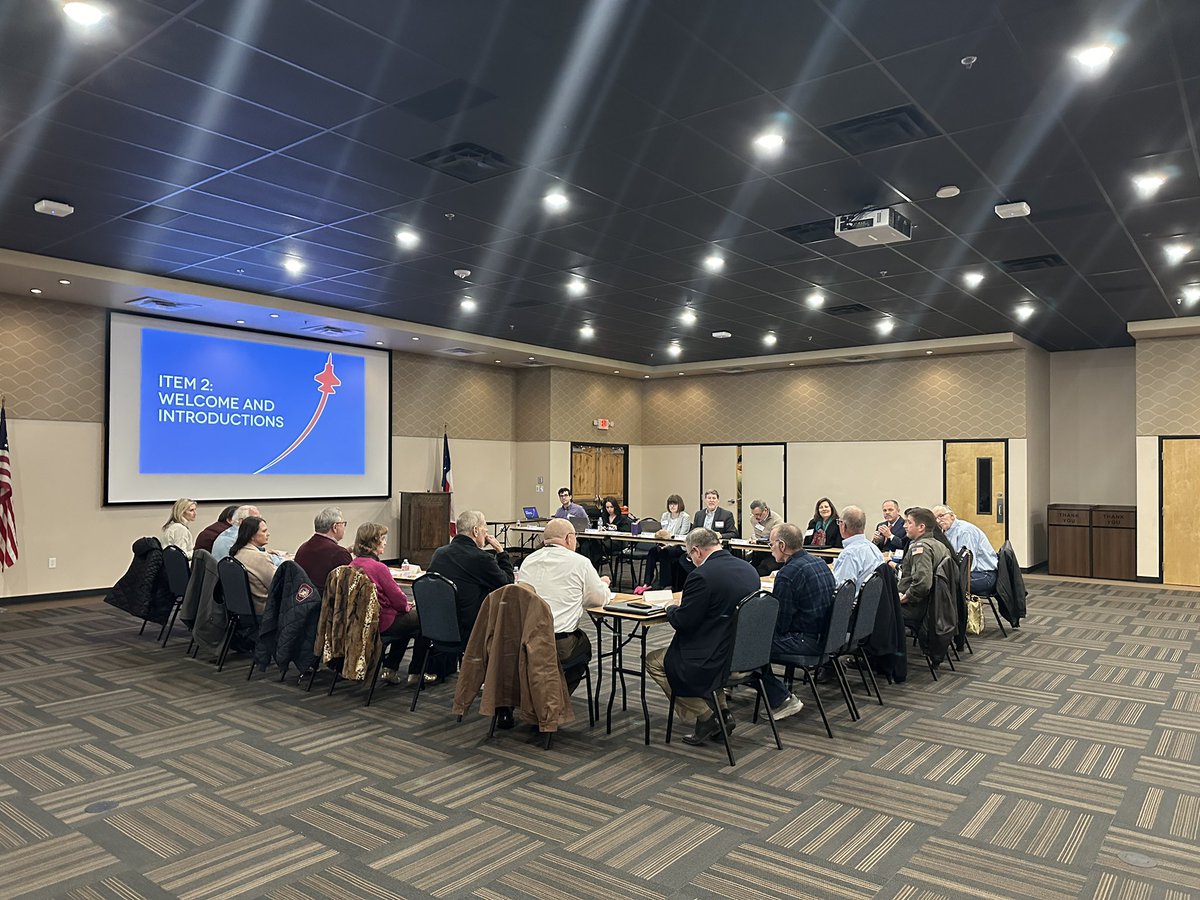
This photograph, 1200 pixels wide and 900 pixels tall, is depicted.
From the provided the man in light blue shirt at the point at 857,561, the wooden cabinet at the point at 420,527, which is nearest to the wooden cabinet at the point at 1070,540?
the man in light blue shirt at the point at 857,561

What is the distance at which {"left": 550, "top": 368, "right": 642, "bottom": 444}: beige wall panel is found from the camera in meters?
15.2

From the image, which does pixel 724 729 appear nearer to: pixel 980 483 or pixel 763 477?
pixel 980 483

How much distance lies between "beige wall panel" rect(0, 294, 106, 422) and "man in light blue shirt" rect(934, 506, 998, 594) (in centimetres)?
947

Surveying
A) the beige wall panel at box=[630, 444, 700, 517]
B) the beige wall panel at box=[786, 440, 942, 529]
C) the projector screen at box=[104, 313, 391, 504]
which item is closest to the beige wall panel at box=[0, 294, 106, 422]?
the projector screen at box=[104, 313, 391, 504]

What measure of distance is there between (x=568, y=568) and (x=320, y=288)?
6034 millimetres

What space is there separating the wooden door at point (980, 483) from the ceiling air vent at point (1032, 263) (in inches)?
201

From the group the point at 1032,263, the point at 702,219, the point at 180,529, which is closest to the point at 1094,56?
the point at 702,219

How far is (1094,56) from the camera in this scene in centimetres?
407

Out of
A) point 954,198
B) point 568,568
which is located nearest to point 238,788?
point 568,568

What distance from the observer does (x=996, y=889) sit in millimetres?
3166

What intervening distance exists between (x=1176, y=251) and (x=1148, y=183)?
2.30m

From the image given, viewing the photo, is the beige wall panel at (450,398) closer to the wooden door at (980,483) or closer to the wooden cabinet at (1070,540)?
the wooden door at (980,483)

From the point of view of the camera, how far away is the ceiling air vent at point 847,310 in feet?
34.3

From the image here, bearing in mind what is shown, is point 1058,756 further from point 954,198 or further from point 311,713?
point 311,713
